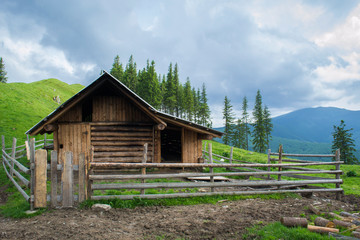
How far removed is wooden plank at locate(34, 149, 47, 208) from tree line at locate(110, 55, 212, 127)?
40.3 m

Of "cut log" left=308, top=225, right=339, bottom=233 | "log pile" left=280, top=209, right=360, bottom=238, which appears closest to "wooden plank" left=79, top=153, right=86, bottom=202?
"log pile" left=280, top=209, right=360, bottom=238

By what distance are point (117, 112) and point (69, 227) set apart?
9432mm

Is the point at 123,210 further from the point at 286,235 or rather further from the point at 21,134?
the point at 21,134

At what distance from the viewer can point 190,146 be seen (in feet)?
48.4

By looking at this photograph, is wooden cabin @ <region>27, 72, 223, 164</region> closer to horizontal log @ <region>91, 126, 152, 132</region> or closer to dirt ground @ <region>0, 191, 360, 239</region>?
horizontal log @ <region>91, 126, 152, 132</region>

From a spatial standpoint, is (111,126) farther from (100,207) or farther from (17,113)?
(17,113)

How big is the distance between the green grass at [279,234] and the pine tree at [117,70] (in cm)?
5273

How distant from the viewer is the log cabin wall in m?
14.6

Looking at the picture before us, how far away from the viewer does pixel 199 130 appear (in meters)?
14.0

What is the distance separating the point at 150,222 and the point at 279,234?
3.00 m

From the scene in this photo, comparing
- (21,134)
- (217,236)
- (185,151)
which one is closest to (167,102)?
(21,134)

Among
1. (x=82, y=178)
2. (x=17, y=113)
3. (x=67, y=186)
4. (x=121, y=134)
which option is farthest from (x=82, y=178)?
(x=17, y=113)

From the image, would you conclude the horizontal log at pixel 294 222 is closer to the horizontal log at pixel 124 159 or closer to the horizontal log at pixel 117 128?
the horizontal log at pixel 124 159

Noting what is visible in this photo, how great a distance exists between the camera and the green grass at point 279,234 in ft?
14.5
